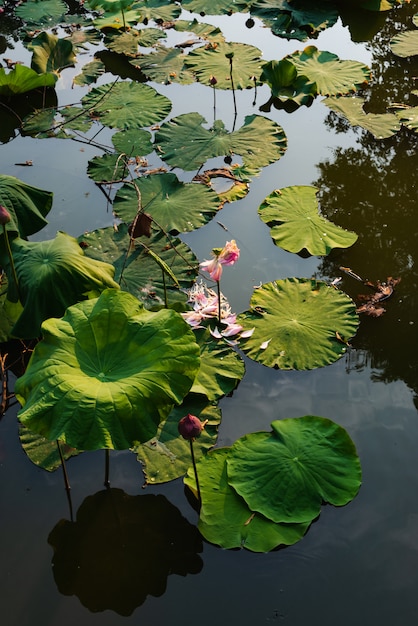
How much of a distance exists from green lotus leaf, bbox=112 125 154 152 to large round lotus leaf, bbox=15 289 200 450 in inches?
83.9

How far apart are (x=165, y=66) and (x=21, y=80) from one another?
1.24 metres

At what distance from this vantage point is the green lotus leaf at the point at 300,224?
370 cm

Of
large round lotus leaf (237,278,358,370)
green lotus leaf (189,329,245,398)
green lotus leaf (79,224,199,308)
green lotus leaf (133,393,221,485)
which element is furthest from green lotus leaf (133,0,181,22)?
green lotus leaf (133,393,221,485)

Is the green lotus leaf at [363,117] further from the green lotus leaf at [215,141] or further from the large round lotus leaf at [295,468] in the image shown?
the large round lotus leaf at [295,468]

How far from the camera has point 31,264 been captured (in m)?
2.89

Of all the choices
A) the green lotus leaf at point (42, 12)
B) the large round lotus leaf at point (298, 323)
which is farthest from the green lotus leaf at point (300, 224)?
the green lotus leaf at point (42, 12)

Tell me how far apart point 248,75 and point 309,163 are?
137 cm

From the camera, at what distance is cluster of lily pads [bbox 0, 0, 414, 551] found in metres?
2.38

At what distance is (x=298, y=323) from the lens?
3.19 m

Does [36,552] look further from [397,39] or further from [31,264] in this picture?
[397,39]

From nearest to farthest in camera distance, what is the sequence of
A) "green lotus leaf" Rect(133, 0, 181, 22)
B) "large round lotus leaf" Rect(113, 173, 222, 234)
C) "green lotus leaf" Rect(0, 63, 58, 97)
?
"large round lotus leaf" Rect(113, 173, 222, 234), "green lotus leaf" Rect(0, 63, 58, 97), "green lotus leaf" Rect(133, 0, 181, 22)

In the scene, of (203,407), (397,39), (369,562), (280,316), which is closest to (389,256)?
(280,316)

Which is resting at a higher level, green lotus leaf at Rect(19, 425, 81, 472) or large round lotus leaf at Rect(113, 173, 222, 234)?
large round lotus leaf at Rect(113, 173, 222, 234)

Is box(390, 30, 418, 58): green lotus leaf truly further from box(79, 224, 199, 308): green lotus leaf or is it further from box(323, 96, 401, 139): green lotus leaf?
box(79, 224, 199, 308): green lotus leaf
